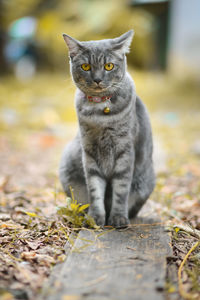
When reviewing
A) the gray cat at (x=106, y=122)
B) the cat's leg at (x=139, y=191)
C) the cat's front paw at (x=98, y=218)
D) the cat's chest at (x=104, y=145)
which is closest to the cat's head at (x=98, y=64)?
the gray cat at (x=106, y=122)

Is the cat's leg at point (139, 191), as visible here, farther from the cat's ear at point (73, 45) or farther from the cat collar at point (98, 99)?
the cat's ear at point (73, 45)

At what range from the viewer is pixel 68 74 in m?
8.52

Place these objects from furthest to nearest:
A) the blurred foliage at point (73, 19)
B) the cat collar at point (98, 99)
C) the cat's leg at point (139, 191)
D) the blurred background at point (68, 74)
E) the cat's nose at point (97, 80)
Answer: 1. the blurred foliage at point (73, 19)
2. the blurred background at point (68, 74)
3. the cat's leg at point (139, 191)
4. the cat collar at point (98, 99)
5. the cat's nose at point (97, 80)

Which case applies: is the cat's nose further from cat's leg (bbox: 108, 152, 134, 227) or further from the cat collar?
cat's leg (bbox: 108, 152, 134, 227)

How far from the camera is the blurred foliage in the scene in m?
7.56

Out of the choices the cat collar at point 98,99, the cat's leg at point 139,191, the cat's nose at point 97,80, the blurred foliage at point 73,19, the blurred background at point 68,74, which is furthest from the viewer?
the blurred foliage at point 73,19

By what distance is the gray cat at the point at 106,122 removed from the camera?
204cm

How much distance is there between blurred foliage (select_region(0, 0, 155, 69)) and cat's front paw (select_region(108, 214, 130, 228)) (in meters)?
6.14

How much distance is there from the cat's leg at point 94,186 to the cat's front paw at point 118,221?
5 centimetres

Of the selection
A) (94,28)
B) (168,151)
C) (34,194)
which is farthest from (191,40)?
(34,194)

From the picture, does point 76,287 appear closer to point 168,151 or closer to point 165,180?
point 165,180

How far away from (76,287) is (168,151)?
311cm

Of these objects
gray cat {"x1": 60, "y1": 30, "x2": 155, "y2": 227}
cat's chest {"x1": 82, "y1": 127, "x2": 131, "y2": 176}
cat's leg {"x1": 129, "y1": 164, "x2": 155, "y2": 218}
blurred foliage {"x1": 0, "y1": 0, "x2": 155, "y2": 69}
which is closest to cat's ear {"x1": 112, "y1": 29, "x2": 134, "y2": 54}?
gray cat {"x1": 60, "y1": 30, "x2": 155, "y2": 227}

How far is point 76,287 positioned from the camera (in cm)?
139
